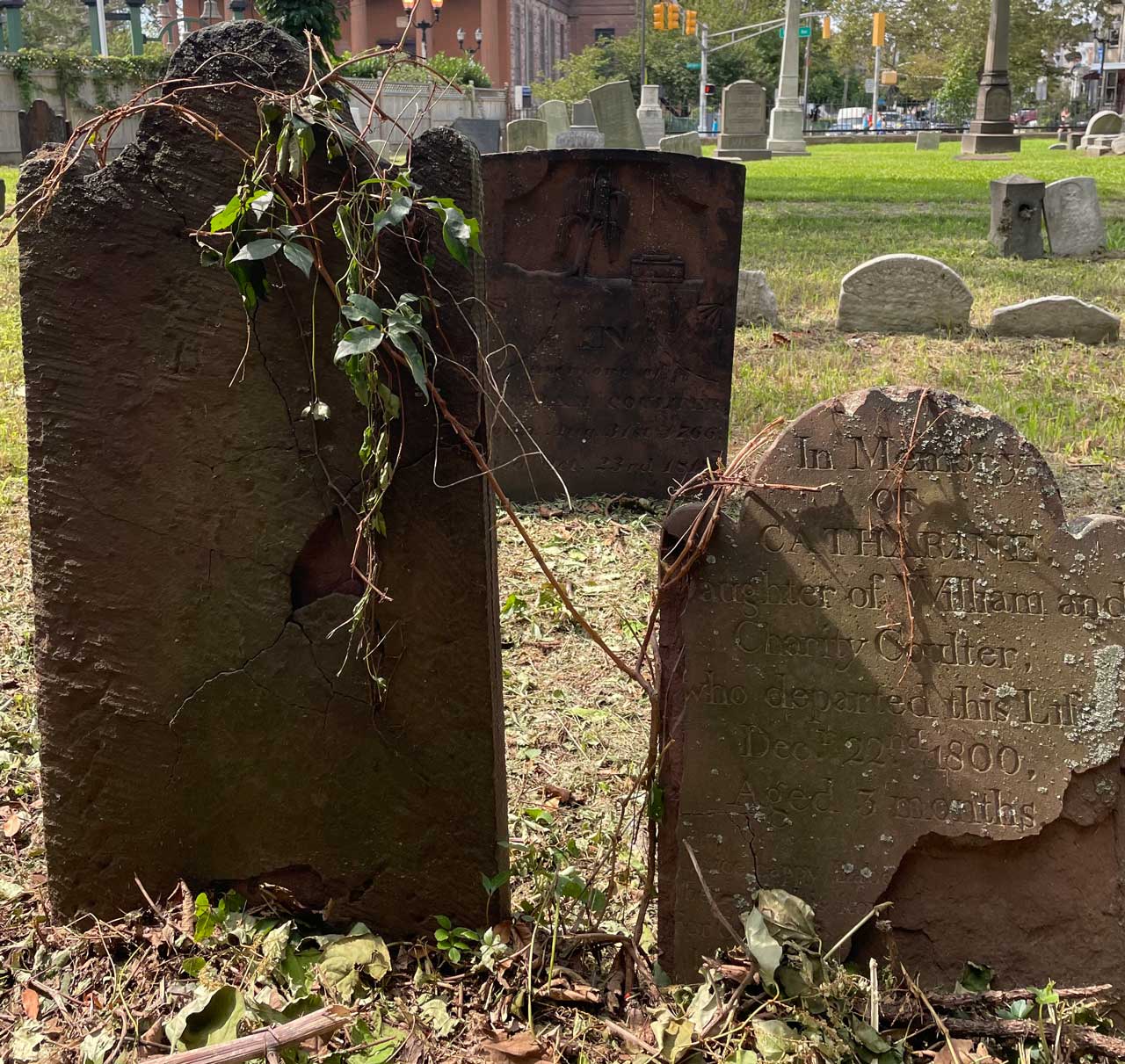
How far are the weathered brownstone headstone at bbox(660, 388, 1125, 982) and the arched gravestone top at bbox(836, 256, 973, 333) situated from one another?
7127 millimetres

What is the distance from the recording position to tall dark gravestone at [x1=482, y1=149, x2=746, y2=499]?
5.56 m

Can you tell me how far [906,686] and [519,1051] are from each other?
100cm

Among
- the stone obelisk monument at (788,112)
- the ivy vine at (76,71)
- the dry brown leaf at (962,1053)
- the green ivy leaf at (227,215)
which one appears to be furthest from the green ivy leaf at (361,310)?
the stone obelisk monument at (788,112)

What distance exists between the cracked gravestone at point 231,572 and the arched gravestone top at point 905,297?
729 cm

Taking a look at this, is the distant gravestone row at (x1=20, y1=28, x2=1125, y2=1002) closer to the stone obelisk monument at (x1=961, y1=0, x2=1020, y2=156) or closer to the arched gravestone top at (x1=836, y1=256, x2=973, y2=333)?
the arched gravestone top at (x1=836, y1=256, x2=973, y2=333)

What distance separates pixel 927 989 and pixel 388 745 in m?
1.19

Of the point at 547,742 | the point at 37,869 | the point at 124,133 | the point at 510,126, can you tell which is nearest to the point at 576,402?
the point at 547,742

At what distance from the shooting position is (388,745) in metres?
2.55

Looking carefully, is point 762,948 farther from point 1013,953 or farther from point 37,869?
point 37,869

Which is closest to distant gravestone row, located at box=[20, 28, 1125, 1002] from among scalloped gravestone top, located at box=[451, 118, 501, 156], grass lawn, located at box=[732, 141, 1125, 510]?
Answer: grass lawn, located at box=[732, 141, 1125, 510]

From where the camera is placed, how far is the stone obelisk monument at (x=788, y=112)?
1277 inches

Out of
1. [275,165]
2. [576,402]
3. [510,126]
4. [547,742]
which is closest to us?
[275,165]

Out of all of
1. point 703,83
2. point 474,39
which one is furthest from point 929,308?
point 474,39

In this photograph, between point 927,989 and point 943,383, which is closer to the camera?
point 927,989
